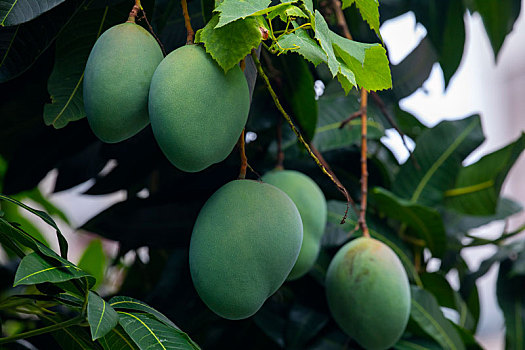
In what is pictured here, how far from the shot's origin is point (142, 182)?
641 millimetres

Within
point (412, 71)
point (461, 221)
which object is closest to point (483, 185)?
point (461, 221)

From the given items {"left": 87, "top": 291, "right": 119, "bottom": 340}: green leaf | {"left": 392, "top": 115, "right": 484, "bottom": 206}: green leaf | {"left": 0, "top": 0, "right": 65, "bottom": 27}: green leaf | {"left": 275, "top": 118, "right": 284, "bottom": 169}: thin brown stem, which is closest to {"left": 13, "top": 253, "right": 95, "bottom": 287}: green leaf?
{"left": 87, "top": 291, "right": 119, "bottom": 340}: green leaf

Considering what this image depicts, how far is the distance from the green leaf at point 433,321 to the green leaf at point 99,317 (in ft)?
1.16

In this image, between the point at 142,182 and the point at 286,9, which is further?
the point at 142,182

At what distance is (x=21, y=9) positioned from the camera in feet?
1.15

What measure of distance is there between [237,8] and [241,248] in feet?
0.45

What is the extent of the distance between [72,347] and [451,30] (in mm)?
603

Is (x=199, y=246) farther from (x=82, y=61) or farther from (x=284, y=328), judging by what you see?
(x=284, y=328)

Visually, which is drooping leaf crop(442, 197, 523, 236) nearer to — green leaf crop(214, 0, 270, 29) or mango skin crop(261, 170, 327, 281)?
mango skin crop(261, 170, 327, 281)

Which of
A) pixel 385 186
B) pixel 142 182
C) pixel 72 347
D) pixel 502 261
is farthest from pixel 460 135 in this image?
pixel 72 347

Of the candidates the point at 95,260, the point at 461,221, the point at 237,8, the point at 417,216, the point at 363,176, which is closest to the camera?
the point at 237,8

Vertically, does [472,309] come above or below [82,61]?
below

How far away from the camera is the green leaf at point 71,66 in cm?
41

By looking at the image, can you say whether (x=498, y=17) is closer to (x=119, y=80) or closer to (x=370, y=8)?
(x=370, y=8)
